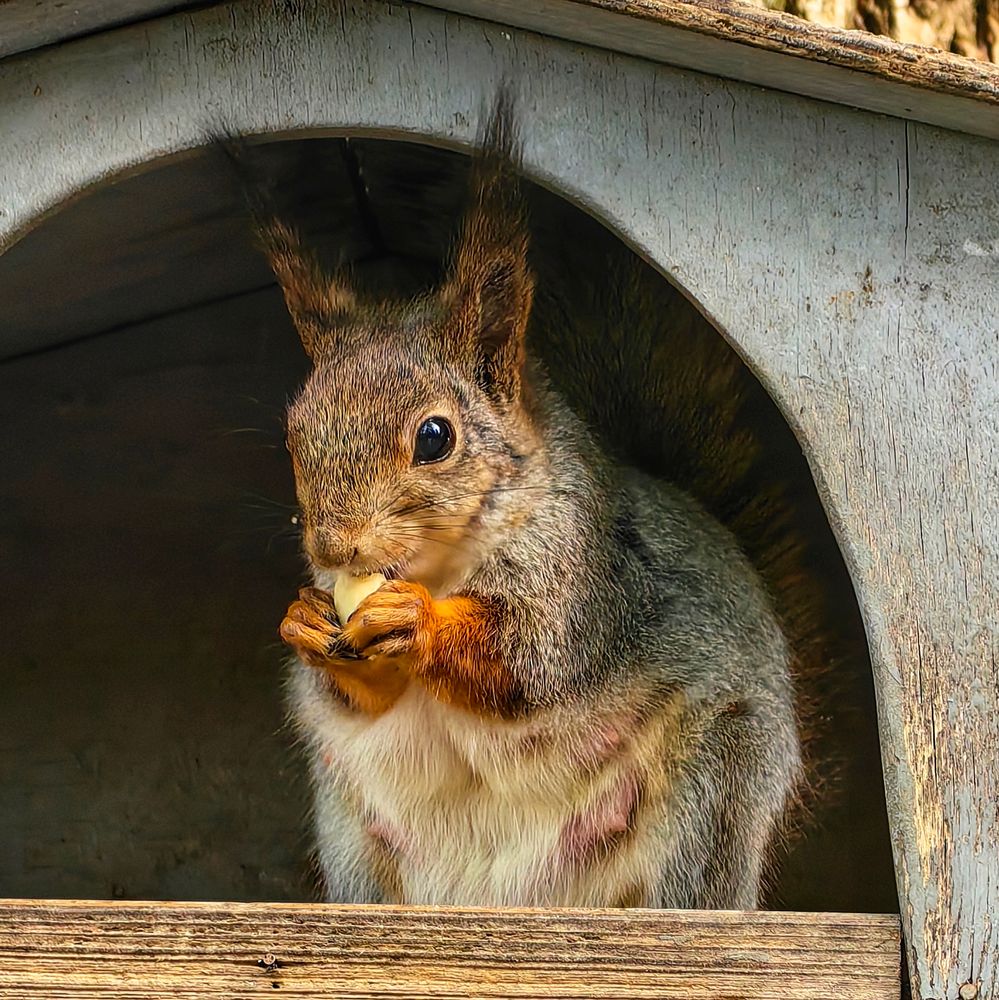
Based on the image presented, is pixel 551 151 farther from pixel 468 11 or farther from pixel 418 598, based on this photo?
pixel 418 598

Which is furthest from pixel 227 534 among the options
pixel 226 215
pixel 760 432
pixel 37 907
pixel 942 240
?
pixel 942 240

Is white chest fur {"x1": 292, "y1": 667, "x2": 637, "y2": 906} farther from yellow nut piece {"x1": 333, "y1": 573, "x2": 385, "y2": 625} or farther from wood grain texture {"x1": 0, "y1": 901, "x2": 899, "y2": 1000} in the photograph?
wood grain texture {"x1": 0, "y1": 901, "x2": 899, "y2": 1000}

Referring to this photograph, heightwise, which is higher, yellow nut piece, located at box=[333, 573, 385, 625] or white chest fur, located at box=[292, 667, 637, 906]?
yellow nut piece, located at box=[333, 573, 385, 625]

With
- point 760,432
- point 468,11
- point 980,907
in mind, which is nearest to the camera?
point 980,907

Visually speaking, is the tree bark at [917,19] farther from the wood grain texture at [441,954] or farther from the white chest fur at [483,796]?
the wood grain texture at [441,954]

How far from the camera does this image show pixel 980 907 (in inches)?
52.2

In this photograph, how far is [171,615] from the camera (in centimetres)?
217

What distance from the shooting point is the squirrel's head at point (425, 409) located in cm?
145

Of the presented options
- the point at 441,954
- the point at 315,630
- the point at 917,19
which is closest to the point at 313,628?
the point at 315,630

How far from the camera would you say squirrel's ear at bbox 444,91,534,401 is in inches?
60.1

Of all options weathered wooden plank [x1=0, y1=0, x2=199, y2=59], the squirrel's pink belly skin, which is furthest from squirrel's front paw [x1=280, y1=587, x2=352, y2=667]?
weathered wooden plank [x1=0, y1=0, x2=199, y2=59]

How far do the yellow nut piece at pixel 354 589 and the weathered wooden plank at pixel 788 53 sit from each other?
0.52 m

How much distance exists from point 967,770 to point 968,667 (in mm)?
86

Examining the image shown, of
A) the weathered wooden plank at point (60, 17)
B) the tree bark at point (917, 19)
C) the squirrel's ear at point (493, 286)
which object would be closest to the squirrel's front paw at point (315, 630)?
the squirrel's ear at point (493, 286)
